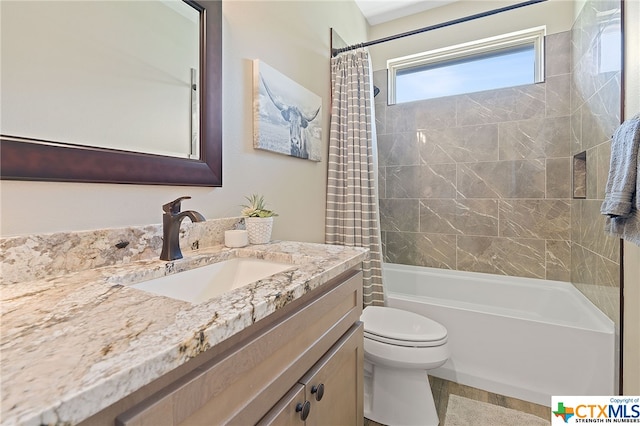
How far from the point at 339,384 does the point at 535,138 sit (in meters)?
2.46

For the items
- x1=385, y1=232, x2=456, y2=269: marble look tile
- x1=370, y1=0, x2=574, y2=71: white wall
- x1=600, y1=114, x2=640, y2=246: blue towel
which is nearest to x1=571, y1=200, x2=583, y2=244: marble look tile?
x1=385, y1=232, x2=456, y2=269: marble look tile

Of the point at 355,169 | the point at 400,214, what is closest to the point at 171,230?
the point at 355,169

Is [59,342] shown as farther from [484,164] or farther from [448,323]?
[484,164]

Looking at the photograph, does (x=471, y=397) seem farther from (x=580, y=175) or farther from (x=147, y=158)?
(x=147, y=158)

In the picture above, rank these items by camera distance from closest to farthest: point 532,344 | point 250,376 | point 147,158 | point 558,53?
point 250,376
point 147,158
point 532,344
point 558,53

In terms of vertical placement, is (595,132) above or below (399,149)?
below

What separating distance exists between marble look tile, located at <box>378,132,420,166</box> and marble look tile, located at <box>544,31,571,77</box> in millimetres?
1100

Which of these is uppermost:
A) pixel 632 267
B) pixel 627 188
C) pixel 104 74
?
pixel 104 74

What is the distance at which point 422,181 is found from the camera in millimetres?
2791

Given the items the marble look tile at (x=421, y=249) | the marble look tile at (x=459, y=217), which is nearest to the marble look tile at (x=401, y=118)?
the marble look tile at (x=459, y=217)

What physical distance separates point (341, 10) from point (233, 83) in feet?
4.99

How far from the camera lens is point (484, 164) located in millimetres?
2551

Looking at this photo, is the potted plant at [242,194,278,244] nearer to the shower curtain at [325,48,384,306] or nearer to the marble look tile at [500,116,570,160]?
the shower curtain at [325,48,384,306]

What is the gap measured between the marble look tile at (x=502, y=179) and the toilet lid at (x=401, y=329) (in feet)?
4.58
